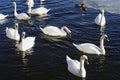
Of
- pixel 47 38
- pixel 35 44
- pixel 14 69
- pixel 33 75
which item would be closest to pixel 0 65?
pixel 14 69

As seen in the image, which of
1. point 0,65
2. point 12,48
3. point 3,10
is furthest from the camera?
point 3,10

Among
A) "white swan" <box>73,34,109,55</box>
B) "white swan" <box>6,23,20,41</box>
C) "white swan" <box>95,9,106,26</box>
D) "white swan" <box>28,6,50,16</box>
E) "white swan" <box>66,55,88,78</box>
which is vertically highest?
"white swan" <box>28,6,50,16</box>

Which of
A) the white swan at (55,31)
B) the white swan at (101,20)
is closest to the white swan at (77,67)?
the white swan at (55,31)

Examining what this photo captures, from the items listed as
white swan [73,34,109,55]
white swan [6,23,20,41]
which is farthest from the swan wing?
white swan [6,23,20,41]

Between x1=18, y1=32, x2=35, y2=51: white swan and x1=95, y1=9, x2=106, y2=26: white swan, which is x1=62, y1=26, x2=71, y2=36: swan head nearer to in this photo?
x1=18, y1=32, x2=35, y2=51: white swan

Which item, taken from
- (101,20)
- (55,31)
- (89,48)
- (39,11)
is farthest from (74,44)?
(39,11)

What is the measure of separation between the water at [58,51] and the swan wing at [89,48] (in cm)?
39

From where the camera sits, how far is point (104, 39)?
2361cm

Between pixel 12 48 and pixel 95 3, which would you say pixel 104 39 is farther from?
pixel 95 3

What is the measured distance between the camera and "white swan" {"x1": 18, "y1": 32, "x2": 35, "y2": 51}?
883 inches

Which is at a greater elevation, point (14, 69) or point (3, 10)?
point (3, 10)

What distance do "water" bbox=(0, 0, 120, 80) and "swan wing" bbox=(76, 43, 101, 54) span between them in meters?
0.39

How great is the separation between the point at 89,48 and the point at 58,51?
6.17 ft

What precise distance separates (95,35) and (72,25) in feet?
9.09
